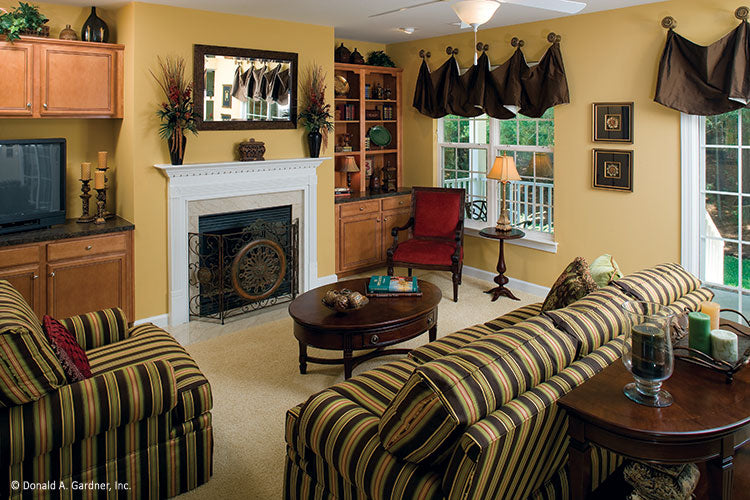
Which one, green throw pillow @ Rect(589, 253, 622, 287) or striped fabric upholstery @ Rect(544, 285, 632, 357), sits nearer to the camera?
striped fabric upholstery @ Rect(544, 285, 632, 357)

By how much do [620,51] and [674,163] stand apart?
3.32 ft

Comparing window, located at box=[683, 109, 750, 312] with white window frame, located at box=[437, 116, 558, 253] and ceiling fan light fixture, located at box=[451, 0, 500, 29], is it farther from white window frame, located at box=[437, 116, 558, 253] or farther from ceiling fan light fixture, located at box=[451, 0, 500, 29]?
ceiling fan light fixture, located at box=[451, 0, 500, 29]

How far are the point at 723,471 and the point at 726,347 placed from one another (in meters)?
0.44

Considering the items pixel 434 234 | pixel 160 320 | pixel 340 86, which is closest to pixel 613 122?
pixel 434 234

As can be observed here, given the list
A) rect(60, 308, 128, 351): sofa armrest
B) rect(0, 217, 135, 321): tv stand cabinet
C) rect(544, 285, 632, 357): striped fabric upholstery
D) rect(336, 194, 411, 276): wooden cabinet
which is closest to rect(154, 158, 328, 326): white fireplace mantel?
rect(0, 217, 135, 321): tv stand cabinet

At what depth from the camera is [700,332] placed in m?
2.09

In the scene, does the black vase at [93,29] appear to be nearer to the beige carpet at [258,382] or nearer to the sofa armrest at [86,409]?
the beige carpet at [258,382]

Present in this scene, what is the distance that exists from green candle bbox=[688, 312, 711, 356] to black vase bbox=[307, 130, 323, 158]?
3898 mm

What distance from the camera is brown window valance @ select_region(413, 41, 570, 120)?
199 inches

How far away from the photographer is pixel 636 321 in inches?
75.7

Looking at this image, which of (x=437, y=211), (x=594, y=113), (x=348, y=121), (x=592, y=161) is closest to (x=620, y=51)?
(x=594, y=113)

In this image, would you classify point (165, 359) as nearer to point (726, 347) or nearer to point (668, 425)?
point (668, 425)

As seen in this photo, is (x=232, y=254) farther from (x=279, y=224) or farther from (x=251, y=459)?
(x=251, y=459)

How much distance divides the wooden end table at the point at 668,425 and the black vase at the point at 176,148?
11.9ft
